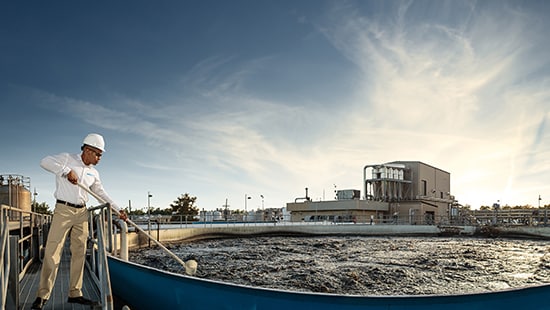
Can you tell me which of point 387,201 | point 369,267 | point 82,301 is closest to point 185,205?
point 387,201

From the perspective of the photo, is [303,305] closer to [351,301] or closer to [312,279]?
[351,301]

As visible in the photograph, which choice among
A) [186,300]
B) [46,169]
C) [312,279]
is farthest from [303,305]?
[312,279]

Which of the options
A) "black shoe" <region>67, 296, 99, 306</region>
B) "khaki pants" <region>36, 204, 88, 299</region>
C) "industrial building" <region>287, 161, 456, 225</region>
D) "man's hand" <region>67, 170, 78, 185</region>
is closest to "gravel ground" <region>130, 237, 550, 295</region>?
"black shoe" <region>67, 296, 99, 306</region>

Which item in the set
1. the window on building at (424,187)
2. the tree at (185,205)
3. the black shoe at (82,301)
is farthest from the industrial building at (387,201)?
the black shoe at (82,301)

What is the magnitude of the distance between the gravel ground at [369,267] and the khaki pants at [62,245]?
298 inches

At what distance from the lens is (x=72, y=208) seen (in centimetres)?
529

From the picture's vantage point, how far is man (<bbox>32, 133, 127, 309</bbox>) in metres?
5.11

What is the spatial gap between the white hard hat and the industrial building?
3704 cm

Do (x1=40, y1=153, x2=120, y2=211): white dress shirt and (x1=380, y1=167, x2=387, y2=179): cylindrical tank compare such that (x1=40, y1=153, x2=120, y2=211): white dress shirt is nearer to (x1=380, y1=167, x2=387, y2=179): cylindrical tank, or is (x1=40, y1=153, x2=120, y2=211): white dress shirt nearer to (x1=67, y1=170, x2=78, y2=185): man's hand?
(x1=67, y1=170, x2=78, y2=185): man's hand

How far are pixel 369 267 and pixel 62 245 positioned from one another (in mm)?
13152

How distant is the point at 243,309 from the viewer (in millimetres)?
4887

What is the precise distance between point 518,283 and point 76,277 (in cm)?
1314

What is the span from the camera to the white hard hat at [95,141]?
543cm

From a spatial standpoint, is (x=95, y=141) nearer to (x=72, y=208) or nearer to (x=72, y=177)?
(x=72, y=177)
